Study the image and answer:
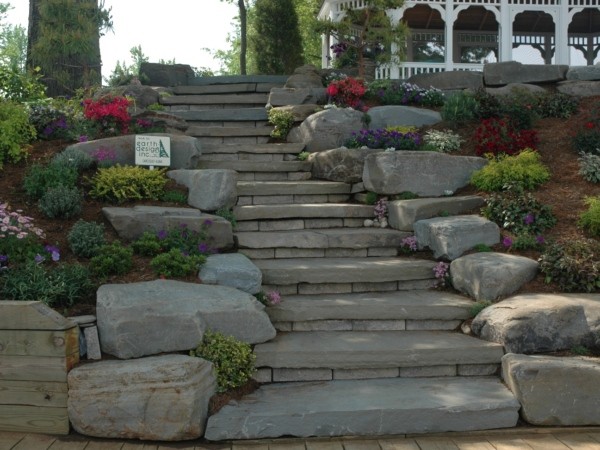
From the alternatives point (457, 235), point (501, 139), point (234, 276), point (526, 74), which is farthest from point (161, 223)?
point (526, 74)

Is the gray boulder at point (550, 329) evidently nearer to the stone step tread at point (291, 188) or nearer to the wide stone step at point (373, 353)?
the wide stone step at point (373, 353)

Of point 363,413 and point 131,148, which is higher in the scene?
point 131,148

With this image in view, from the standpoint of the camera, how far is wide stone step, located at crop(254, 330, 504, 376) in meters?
4.77

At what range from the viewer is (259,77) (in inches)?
515

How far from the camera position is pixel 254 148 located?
904 centimetres

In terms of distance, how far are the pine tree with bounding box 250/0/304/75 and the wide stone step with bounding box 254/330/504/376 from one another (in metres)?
14.2

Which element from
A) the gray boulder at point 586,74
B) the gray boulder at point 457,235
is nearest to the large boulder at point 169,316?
the gray boulder at point 457,235

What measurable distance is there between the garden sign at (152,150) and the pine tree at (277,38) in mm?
11432

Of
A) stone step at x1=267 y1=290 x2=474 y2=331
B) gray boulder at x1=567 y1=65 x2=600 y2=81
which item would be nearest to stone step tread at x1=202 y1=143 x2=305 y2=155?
stone step at x1=267 y1=290 x2=474 y2=331

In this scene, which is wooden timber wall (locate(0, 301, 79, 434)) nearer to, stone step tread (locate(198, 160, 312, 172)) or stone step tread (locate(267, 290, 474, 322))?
stone step tread (locate(267, 290, 474, 322))

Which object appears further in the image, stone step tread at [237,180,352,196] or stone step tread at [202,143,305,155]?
stone step tread at [202,143,305,155]

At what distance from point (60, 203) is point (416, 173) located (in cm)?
398

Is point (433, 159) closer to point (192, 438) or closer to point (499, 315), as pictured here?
point (499, 315)

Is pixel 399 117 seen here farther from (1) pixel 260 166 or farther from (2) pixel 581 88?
(2) pixel 581 88
